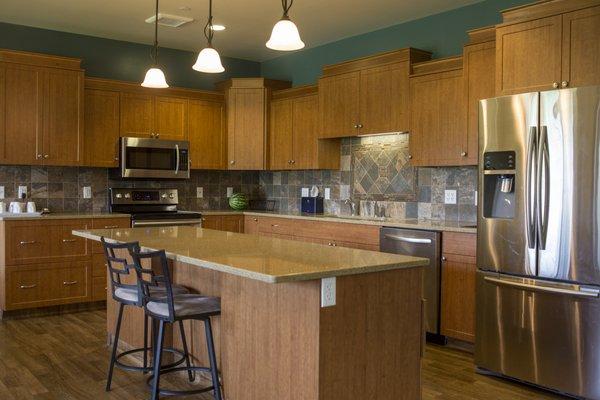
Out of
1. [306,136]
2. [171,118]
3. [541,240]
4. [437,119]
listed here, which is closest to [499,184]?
[541,240]

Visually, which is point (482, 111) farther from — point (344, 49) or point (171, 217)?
point (171, 217)

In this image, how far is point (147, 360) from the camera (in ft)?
12.3

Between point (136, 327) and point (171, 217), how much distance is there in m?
2.26

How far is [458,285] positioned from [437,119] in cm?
137

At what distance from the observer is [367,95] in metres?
5.38

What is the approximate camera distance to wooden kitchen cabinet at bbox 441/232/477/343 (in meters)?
4.20

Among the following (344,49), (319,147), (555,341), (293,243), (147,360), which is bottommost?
(147,360)

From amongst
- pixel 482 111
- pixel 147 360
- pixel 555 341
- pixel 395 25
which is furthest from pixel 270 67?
pixel 555 341

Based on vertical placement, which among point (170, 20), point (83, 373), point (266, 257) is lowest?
point (83, 373)

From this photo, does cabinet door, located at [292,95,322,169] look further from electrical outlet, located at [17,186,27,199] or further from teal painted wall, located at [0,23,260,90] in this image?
electrical outlet, located at [17,186,27,199]

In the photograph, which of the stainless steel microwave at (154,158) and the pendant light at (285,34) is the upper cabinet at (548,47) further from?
the stainless steel microwave at (154,158)

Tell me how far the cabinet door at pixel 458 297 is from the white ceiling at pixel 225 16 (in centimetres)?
222

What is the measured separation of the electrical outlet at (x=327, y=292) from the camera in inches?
94.8

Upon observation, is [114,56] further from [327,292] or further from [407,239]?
[327,292]
